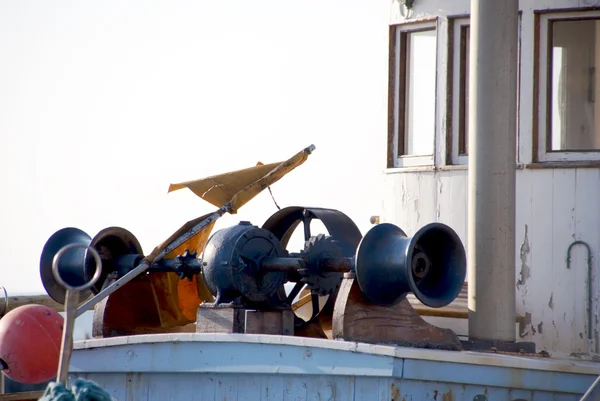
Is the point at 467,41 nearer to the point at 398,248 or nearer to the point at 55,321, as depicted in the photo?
the point at 398,248

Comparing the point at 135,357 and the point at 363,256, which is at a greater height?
the point at 363,256

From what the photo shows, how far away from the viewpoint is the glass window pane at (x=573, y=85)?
22.1 feet

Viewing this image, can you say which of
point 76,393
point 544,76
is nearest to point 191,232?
point 544,76

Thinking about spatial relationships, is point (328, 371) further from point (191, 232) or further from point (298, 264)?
point (191, 232)

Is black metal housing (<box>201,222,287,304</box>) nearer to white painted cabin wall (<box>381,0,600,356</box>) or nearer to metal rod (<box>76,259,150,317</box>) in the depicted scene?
metal rod (<box>76,259,150,317</box>)

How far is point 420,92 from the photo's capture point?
7.32m

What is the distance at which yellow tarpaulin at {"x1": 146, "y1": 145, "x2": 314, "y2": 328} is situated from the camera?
7123mm

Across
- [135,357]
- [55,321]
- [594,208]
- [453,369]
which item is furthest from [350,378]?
[55,321]

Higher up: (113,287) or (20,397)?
(113,287)

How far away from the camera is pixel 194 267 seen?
6.56 m

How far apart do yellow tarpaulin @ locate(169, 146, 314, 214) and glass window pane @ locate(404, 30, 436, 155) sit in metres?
0.74

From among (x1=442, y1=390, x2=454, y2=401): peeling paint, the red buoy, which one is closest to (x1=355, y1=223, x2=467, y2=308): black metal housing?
(x1=442, y1=390, x2=454, y2=401): peeling paint

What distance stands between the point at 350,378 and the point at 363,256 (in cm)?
68

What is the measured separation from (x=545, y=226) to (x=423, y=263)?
3.90ft
